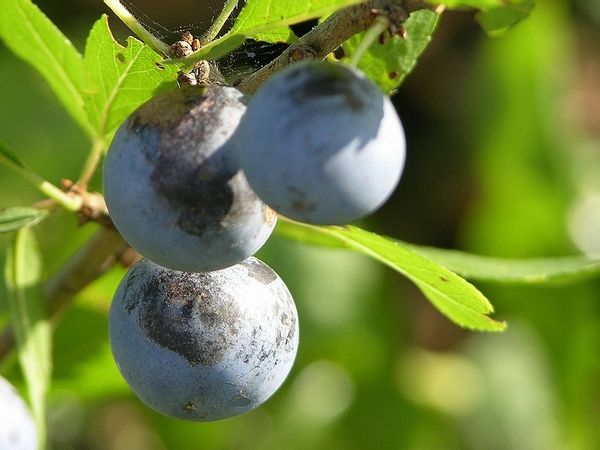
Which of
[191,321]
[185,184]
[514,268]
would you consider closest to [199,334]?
[191,321]

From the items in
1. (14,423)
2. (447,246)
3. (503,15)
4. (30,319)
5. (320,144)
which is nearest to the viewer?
(320,144)

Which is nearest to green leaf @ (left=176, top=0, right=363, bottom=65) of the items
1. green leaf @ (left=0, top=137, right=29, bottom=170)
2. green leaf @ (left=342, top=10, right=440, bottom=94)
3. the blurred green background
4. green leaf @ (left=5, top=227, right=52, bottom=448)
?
green leaf @ (left=342, top=10, right=440, bottom=94)

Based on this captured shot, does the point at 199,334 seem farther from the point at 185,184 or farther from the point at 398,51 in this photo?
the point at 398,51

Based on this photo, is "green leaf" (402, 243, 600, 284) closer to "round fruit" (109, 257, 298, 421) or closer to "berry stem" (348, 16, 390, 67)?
"round fruit" (109, 257, 298, 421)

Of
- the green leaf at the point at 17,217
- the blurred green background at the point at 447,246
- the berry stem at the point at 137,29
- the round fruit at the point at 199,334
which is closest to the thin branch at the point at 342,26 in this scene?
the berry stem at the point at 137,29

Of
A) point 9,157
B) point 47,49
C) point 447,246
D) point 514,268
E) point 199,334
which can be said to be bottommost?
point 447,246

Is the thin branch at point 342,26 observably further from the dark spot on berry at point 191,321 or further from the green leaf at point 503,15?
the dark spot on berry at point 191,321
